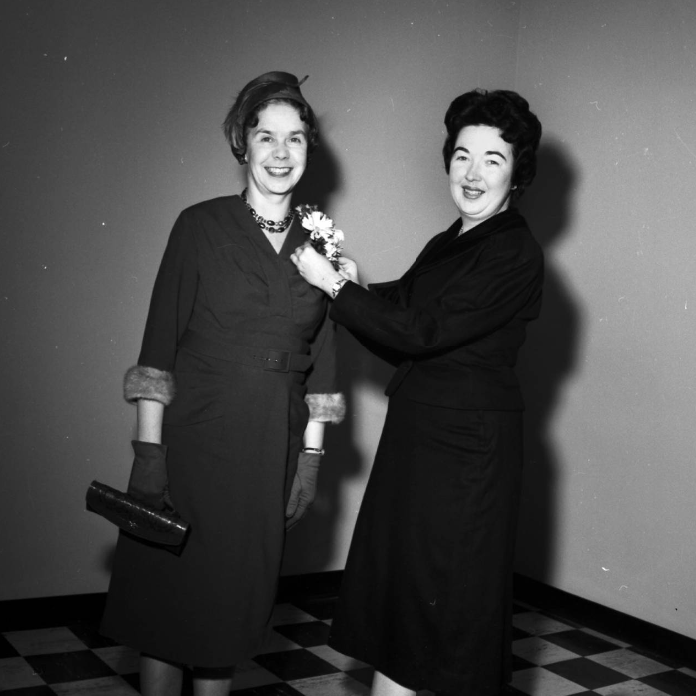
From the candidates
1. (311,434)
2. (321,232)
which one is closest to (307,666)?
(311,434)

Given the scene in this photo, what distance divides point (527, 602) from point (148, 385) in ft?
7.69

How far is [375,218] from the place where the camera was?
382 cm

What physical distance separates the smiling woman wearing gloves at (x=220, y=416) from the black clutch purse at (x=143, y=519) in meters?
0.04

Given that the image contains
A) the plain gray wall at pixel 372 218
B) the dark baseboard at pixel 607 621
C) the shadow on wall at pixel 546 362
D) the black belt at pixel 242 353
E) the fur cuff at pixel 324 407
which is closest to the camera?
the black belt at pixel 242 353

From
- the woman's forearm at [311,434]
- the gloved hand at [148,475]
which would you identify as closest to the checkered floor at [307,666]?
the woman's forearm at [311,434]

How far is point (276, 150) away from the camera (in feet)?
7.53

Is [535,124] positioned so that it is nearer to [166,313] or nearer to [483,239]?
[483,239]

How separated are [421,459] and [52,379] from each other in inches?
54.9

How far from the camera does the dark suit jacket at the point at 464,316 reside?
7.50 ft

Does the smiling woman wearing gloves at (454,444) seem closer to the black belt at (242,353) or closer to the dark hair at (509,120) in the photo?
the dark hair at (509,120)

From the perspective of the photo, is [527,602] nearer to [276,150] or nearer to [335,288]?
[335,288]

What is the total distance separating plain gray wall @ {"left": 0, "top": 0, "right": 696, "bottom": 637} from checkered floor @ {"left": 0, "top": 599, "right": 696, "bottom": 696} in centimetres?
18

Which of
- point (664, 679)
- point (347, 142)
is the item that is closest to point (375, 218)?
point (347, 142)

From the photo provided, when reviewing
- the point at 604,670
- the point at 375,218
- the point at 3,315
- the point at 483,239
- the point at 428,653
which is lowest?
the point at 604,670
